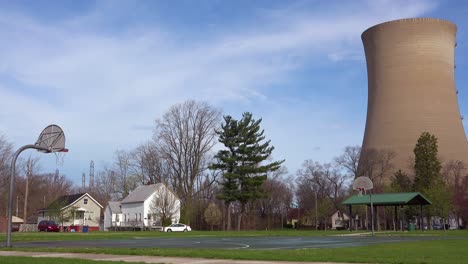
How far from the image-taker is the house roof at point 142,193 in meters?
76.2

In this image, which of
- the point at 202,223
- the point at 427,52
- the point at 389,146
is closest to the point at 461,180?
the point at 389,146

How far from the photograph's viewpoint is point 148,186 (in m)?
79.1

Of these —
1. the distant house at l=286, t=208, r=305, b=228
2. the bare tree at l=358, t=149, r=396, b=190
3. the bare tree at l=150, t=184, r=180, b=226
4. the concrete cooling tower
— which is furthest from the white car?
the distant house at l=286, t=208, r=305, b=228

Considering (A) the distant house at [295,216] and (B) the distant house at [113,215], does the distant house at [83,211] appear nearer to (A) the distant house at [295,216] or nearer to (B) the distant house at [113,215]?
(B) the distant house at [113,215]

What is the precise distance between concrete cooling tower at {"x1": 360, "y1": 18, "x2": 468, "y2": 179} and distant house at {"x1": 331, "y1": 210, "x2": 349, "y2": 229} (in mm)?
33509

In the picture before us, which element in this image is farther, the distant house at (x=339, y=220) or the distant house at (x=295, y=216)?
the distant house at (x=295, y=216)

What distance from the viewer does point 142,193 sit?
78.7 metres

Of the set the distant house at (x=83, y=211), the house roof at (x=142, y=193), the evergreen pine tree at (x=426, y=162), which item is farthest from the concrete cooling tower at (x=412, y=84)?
the distant house at (x=83, y=211)

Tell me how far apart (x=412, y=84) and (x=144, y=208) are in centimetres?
4202

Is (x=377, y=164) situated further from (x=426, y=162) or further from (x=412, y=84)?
(x=412, y=84)

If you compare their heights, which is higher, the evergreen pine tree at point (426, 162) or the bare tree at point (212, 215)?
the evergreen pine tree at point (426, 162)

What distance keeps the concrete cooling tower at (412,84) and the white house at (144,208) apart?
27.3 m

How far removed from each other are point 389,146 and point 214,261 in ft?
169

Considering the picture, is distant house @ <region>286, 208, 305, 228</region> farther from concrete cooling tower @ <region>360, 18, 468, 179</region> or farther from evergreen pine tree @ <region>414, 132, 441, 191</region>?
concrete cooling tower @ <region>360, 18, 468, 179</region>
